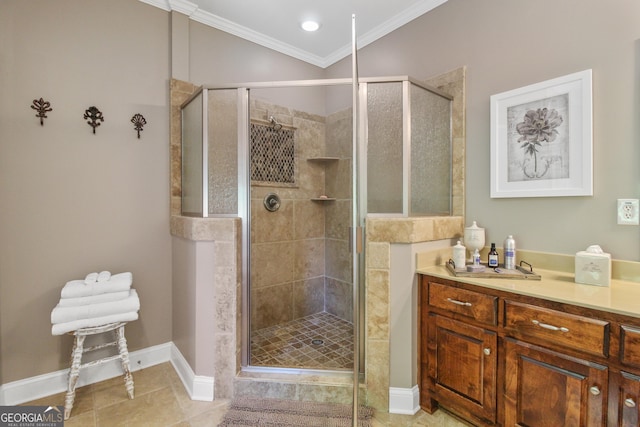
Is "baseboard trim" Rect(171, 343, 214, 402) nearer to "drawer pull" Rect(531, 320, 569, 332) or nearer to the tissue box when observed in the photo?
"drawer pull" Rect(531, 320, 569, 332)

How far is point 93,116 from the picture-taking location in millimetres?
1917

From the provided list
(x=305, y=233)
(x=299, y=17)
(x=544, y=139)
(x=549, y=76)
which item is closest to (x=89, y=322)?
(x=305, y=233)

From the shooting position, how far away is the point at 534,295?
49.5 inches

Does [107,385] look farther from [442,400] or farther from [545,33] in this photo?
[545,33]

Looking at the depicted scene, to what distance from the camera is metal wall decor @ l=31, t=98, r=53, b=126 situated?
68.9 inches

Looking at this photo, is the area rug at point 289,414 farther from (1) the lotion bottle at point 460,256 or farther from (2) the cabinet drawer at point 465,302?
(1) the lotion bottle at point 460,256

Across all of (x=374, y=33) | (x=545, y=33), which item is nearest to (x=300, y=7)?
(x=374, y=33)

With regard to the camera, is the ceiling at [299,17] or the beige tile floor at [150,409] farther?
the ceiling at [299,17]

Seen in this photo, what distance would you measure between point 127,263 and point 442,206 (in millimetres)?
2273

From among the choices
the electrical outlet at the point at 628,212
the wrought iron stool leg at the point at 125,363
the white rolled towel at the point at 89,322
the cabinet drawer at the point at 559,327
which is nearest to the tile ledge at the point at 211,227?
the white rolled towel at the point at 89,322

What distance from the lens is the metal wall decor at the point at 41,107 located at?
1751 mm

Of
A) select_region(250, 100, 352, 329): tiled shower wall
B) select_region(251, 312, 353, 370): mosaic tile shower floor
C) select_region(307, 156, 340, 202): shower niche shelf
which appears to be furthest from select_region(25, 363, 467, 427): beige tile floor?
select_region(307, 156, 340, 202): shower niche shelf

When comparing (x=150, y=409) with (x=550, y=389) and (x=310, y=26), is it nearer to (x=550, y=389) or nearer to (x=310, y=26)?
(x=550, y=389)

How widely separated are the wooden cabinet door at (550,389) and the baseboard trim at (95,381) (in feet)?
5.45
